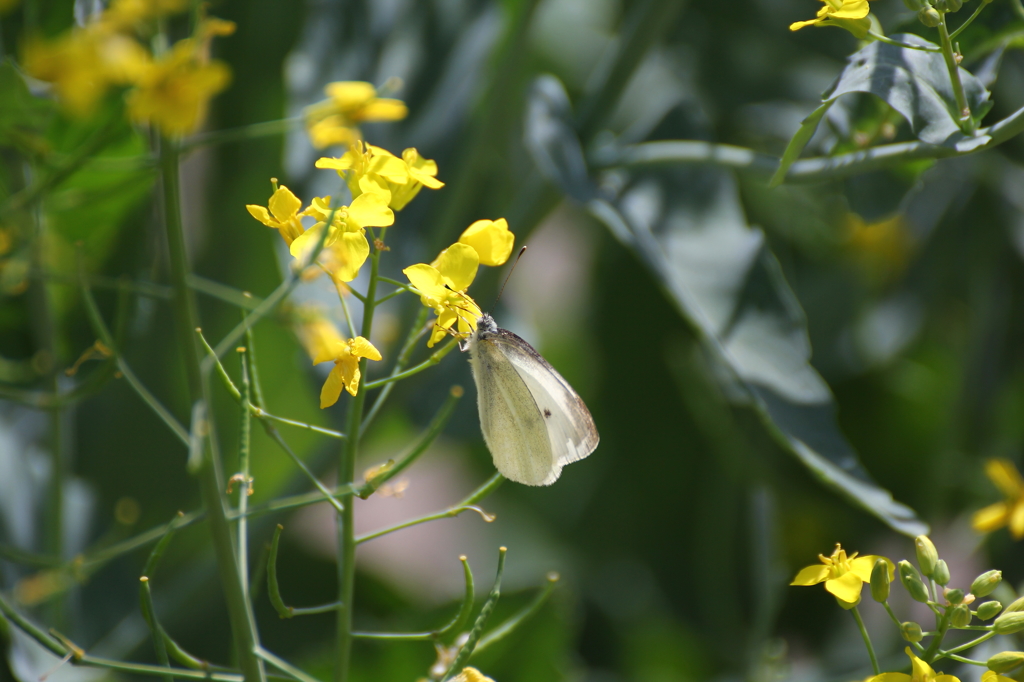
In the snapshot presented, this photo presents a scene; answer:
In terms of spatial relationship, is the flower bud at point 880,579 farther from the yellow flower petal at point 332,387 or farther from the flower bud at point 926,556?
the yellow flower petal at point 332,387

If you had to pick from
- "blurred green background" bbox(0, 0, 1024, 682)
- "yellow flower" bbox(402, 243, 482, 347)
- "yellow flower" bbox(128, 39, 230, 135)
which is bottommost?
"blurred green background" bbox(0, 0, 1024, 682)

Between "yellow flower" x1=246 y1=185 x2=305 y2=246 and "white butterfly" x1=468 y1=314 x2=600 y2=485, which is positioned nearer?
"yellow flower" x1=246 y1=185 x2=305 y2=246

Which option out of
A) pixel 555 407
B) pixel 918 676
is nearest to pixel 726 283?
pixel 555 407

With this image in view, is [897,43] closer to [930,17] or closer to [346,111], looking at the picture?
[930,17]

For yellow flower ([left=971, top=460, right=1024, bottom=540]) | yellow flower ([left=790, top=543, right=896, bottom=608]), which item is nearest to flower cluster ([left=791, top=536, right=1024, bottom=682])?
yellow flower ([left=790, top=543, right=896, bottom=608])

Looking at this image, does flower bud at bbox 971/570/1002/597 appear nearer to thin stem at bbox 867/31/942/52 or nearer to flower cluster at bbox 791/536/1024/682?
flower cluster at bbox 791/536/1024/682

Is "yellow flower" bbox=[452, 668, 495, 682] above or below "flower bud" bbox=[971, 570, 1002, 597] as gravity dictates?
below

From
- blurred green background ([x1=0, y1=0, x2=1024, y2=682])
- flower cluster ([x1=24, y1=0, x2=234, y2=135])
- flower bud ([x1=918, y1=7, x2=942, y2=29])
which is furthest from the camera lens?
blurred green background ([x1=0, y1=0, x2=1024, y2=682])

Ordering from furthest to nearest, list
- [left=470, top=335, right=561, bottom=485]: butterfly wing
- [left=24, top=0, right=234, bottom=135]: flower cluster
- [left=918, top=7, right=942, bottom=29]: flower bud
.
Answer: [left=470, top=335, right=561, bottom=485]: butterfly wing < [left=918, top=7, right=942, bottom=29]: flower bud < [left=24, top=0, right=234, bottom=135]: flower cluster

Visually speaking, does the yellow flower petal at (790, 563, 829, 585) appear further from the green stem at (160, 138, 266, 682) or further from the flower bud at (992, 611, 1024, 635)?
the green stem at (160, 138, 266, 682)
